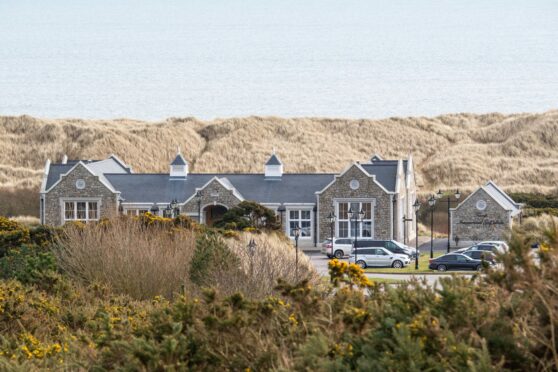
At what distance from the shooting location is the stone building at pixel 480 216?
55.5 meters

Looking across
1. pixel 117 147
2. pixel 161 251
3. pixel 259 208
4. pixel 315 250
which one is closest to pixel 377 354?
pixel 161 251

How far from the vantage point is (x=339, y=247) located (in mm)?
50062

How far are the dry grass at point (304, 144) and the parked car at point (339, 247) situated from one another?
56289 mm

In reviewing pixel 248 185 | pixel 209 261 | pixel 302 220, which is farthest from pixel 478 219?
pixel 209 261

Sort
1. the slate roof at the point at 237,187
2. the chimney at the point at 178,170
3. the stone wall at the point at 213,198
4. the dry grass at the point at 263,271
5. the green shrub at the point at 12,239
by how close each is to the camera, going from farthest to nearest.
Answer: the chimney at the point at 178,170, the slate roof at the point at 237,187, the stone wall at the point at 213,198, the green shrub at the point at 12,239, the dry grass at the point at 263,271

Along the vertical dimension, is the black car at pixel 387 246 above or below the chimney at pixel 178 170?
below

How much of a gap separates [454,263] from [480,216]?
13.7 meters

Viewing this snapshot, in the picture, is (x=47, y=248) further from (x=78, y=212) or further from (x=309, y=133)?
(x=309, y=133)

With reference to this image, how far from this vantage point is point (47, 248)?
99.7ft

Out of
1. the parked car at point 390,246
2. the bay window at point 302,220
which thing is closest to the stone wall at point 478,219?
the bay window at point 302,220

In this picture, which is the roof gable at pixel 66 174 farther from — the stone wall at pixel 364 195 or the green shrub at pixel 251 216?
the stone wall at pixel 364 195

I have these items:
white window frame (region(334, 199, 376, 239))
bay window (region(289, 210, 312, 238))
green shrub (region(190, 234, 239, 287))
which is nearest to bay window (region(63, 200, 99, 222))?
bay window (region(289, 210, 312, 238))

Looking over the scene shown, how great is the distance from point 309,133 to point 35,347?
116m

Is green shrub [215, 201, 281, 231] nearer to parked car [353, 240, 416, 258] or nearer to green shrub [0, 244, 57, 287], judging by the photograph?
parked car [353, 240, 416, 258]
